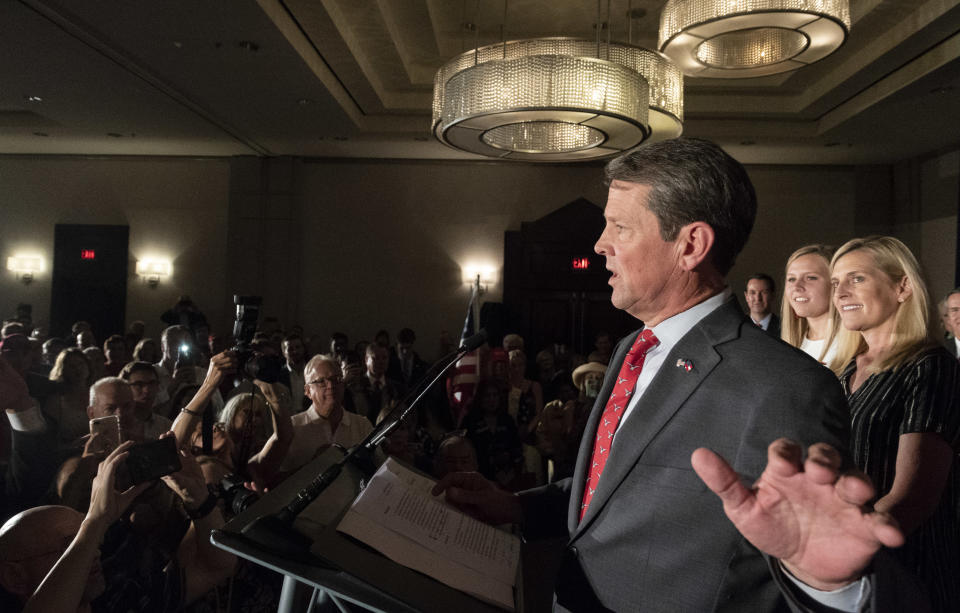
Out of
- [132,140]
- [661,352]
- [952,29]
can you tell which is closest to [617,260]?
[661,352]

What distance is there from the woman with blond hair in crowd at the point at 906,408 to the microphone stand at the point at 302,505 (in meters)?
1.17

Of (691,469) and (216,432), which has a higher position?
(691,469)

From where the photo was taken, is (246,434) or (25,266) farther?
(25,266)

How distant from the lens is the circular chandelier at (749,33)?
12.3ft

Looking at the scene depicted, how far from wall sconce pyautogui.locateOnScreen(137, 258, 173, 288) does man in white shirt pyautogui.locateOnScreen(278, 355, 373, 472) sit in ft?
25.9

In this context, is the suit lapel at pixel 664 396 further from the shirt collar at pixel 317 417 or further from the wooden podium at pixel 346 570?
the shirt collar at pixel 317 417

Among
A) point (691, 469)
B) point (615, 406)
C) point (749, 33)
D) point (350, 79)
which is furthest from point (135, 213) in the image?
point (691, 469)

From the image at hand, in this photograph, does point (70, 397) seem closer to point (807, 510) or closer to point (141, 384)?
point (141, 384)

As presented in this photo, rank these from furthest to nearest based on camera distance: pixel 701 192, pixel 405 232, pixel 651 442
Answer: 1. pixel 405 232
2. pixel 701 192
3. pixel 651 442

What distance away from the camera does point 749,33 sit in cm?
440

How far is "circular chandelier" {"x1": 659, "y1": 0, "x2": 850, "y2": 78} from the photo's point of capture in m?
3.75

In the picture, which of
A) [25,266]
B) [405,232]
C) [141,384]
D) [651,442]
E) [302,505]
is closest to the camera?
[302,505]

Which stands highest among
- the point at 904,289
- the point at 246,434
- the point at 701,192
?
the point at 701,192

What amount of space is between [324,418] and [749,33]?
3539mm
